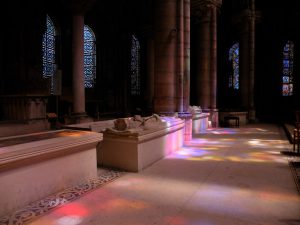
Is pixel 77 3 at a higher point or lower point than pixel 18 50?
higher

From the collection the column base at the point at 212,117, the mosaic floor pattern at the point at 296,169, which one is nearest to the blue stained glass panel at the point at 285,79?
the column base at the point at 212,117

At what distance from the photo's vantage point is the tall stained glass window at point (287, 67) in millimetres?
22391

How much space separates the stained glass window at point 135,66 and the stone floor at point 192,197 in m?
16.3

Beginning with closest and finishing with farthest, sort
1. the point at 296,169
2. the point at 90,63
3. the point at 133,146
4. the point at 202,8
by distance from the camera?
the point at 133,146 → the point at 296,169 → the point at 202,8 → the point at 90,63

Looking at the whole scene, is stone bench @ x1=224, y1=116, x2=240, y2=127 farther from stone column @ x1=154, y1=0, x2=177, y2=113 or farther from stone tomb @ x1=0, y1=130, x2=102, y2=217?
stone tomb @ x1=0, y1=130, x2=102, y2=217

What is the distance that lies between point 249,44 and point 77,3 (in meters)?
11.3

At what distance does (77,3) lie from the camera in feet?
38.8

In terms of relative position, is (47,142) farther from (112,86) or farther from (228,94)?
(228,94)

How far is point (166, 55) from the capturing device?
10.1 metres

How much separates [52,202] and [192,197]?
1.97 m

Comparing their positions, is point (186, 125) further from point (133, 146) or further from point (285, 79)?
point (285, 79)

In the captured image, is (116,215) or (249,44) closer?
(116,215)

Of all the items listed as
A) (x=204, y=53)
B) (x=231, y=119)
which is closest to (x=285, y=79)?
(x=231, y=119)

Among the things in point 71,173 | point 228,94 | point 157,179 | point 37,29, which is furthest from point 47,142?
point 228,94
